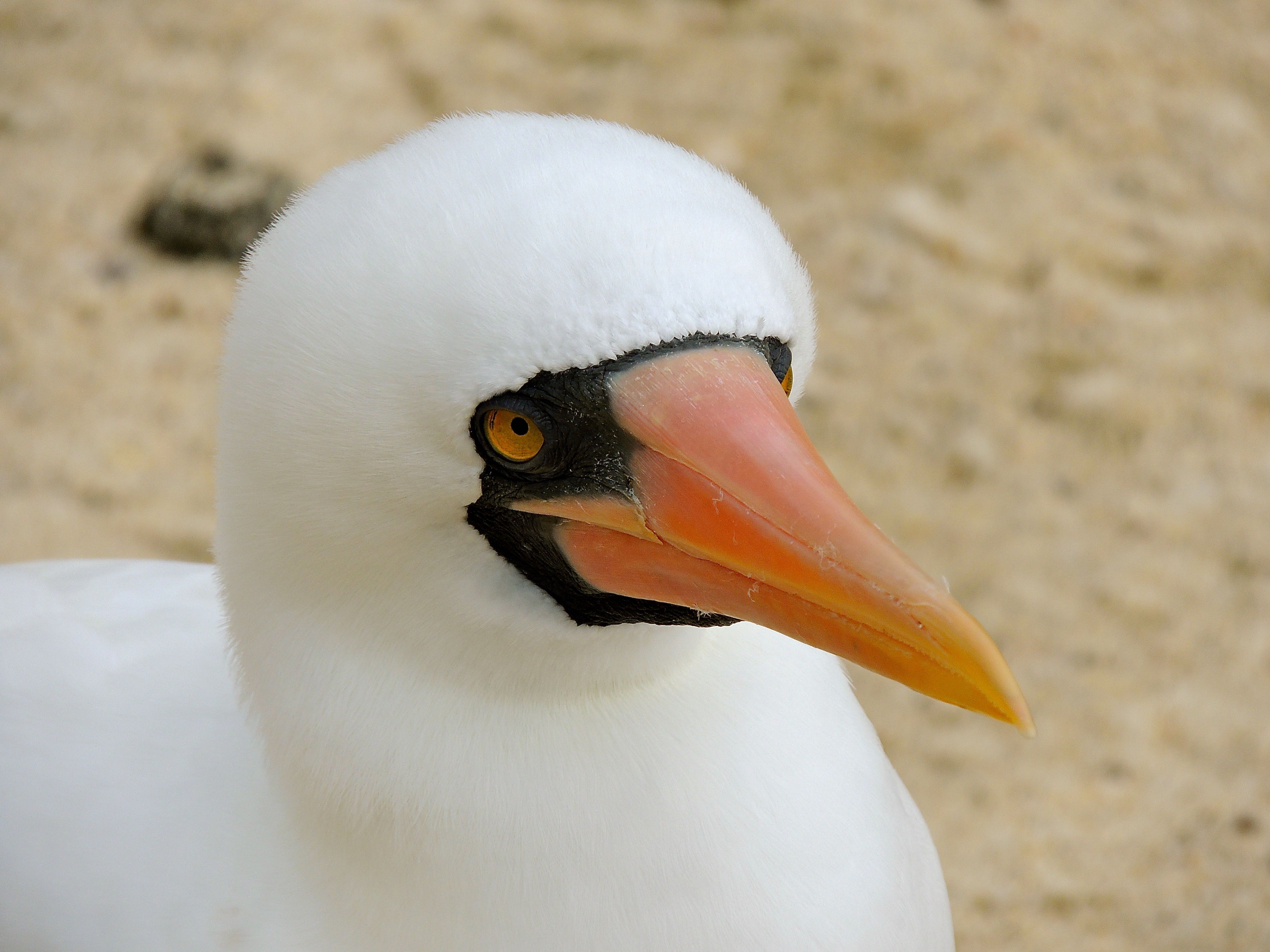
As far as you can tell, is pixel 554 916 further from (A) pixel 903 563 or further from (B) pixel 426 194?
(B) pixel 426 194

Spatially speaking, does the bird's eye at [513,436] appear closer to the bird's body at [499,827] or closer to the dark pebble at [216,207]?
the bird's body at [499,827]

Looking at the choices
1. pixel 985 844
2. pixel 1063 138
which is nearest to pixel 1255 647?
pixel 985 844

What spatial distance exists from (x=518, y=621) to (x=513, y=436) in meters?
0.27

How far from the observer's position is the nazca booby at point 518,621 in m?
1.51

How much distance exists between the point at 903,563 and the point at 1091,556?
2991 mm

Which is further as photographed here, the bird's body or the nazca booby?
the bird's body

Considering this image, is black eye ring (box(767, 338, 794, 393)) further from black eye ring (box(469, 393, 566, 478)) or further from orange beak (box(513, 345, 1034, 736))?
black eye ring (box(469, 393, 566, 478))

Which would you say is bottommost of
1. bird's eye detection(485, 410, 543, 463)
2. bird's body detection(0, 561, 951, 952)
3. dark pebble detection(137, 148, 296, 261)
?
dark pebble detection(137, 148, 296, 261)

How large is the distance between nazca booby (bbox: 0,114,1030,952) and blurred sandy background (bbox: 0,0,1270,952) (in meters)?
1.68

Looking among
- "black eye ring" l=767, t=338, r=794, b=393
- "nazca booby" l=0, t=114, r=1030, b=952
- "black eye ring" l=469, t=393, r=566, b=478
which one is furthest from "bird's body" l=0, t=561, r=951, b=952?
"black eye ring" l=767, t=338, r=794, b=393

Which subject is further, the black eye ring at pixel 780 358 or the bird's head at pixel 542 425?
the black eye ring at pixel 780 358

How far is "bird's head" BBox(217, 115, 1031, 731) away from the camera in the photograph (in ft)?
4.89

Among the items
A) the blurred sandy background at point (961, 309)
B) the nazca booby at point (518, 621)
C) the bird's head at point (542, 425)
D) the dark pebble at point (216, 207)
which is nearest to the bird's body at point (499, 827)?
the nazca booby at point (518, 621)

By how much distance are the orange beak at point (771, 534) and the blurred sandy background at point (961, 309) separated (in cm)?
226
